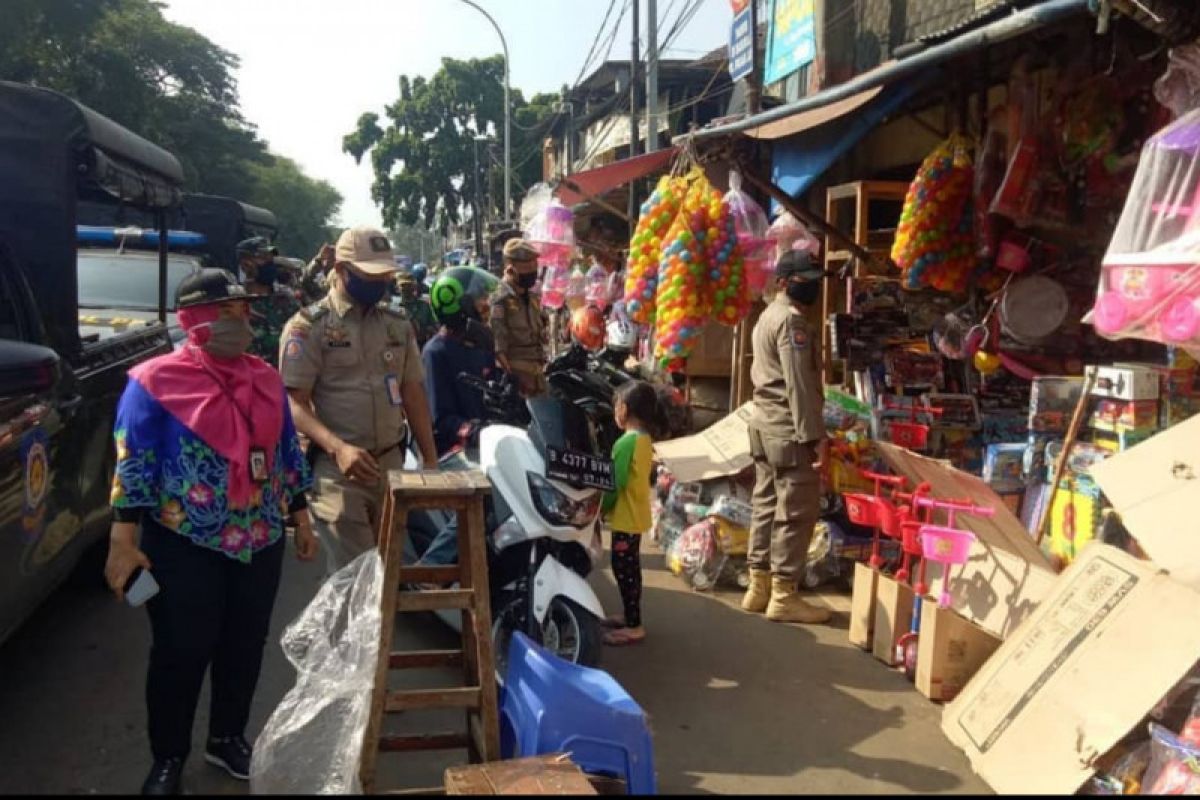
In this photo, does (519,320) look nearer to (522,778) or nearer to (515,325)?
(515,325)

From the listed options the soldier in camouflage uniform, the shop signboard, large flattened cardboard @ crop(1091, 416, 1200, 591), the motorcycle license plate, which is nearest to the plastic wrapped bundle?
the motorcycle license plate

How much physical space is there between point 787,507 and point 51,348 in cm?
349

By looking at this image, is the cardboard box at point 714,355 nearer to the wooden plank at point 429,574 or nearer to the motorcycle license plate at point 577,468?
the motorcycle license plate at point 577,468

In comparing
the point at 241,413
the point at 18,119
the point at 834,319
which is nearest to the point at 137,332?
the point at 18,119

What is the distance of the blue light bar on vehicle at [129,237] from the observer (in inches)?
361

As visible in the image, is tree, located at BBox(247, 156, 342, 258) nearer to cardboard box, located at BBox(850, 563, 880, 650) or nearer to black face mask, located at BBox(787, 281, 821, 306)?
black face mask, located at BBox(787, 281, 821, 306)

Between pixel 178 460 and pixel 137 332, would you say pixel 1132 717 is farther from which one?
pixel 137 332

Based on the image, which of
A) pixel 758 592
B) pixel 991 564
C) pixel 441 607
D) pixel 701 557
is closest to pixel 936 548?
pixel 991 564

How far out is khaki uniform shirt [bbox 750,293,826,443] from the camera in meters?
4.77

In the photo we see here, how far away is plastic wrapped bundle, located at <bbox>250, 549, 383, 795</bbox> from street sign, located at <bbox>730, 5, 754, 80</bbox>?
6436 mm

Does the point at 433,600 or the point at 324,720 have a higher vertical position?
the point at 433,600

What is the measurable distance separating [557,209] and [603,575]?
5593 millimetres

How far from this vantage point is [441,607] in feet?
9.40

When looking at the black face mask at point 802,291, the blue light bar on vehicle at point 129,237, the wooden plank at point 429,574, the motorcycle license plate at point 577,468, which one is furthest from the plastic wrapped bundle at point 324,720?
the blue light bar on vehicle at point 129,237
